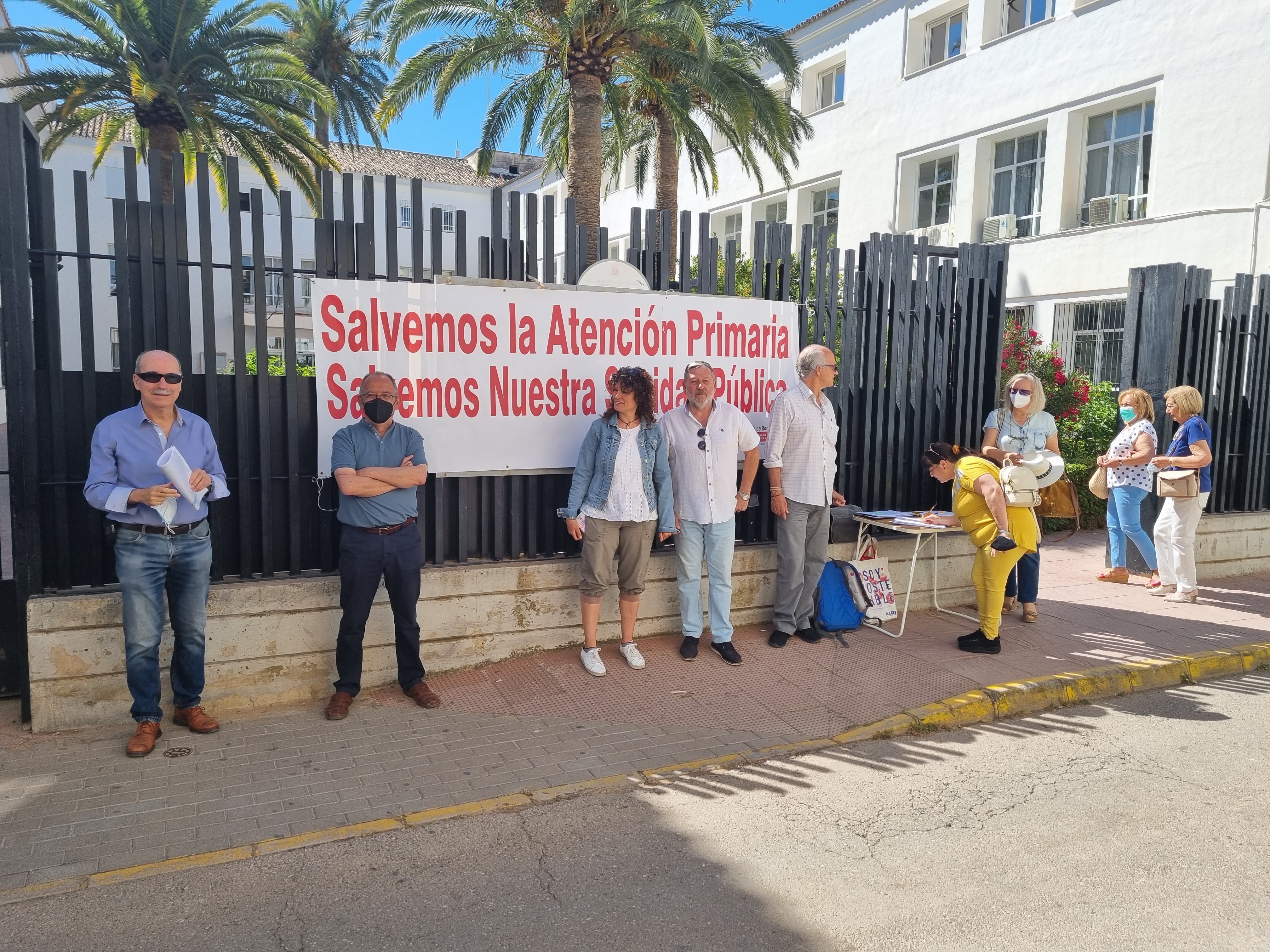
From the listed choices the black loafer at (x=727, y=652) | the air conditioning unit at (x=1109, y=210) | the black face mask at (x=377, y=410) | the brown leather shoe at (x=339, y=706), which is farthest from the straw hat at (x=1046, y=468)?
the air conditioning unit at (x=1109, y=210)

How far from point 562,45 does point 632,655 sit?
35.4 ft

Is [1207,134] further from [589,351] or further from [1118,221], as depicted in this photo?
[589,351]

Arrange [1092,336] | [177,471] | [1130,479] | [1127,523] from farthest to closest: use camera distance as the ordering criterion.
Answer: [1092,336] → [1127,523] → [1130,479] → [177,471]

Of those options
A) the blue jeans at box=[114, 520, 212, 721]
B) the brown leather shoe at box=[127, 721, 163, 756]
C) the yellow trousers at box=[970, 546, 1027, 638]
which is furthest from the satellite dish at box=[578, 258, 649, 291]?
the brown leather shoe at box=[127, 721, 163, 756]

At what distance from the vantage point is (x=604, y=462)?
5.39 metres

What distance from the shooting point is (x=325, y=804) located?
12.7ft

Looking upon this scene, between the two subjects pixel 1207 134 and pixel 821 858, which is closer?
→ pixel 821 858

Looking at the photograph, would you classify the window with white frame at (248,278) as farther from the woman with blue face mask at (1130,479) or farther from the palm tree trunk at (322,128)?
the palm tree trunk at (322,128)

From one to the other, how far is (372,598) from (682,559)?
2.02 meters

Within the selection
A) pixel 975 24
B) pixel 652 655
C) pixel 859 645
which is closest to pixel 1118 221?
pixel 975 24

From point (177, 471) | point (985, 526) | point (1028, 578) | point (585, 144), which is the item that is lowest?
point (1028, 578)

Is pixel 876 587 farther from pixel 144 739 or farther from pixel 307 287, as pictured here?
pixel 144 739

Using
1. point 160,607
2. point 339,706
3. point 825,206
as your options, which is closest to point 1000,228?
point 825,206

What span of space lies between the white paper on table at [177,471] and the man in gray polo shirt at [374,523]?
0.71 metres
